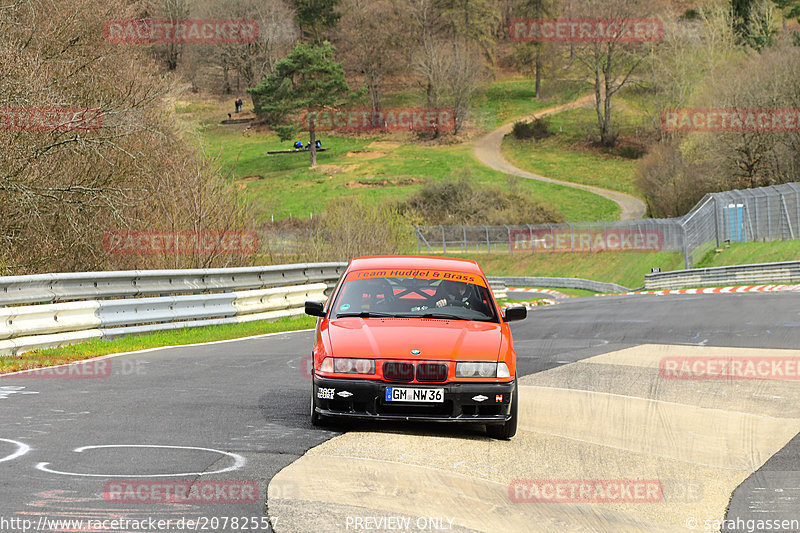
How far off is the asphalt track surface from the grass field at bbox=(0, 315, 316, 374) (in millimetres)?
673

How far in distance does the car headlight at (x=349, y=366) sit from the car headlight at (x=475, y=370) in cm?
71

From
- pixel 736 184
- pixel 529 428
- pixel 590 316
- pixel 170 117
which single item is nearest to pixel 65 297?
pixel 529 428

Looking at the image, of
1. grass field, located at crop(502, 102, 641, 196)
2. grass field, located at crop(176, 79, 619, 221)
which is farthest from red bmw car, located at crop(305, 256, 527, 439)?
grass field, located at crop(502, 102, 641, 196)

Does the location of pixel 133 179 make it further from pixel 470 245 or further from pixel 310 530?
pixel 470 245

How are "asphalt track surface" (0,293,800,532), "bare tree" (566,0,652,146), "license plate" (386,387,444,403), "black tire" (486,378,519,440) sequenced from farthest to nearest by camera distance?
"bare tree" (566,0,652,146) → "black tire" (486,378,519,440) → "license plate" (386,387,444,403) → "asphalt track surface" (0,293,800,532)

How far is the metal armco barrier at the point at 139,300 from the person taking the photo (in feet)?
45.0

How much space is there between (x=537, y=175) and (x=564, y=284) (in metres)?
47.0

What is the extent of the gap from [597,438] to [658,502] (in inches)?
76.7

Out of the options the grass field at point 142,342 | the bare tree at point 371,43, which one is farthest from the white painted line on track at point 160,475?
the bare tree at point 371,43

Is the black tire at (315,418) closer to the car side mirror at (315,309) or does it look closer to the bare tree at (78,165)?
the car side mirror at (315,309)

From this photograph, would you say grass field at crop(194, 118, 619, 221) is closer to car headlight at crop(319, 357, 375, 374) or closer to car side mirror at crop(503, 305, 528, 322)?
car side mirror at crop(503, 305, 528, 322)

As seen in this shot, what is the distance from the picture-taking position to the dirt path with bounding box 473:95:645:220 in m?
88.3

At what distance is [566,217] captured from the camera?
84125 millimetres

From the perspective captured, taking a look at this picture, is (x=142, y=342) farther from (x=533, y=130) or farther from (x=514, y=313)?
(x=533, y=130)
